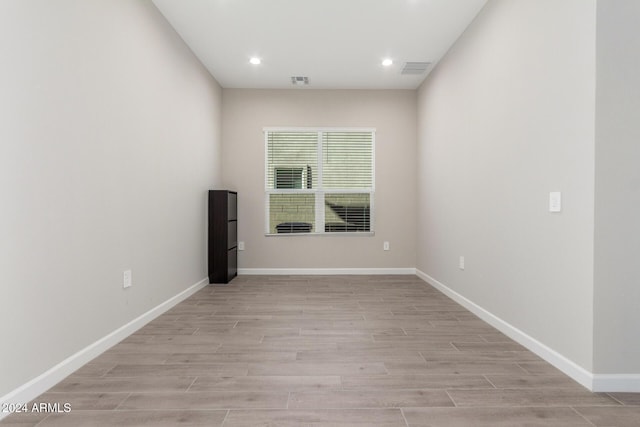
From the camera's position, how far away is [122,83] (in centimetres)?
270

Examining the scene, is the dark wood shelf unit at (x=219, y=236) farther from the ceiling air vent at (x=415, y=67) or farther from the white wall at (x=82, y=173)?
the ceiling air vent at (x=415, y=67)

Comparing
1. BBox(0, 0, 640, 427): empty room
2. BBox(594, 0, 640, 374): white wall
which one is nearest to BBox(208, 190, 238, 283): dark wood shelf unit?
BBox(0, 0, 640, 427): empty room

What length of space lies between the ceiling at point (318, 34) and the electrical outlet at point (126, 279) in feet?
Result: 7.73

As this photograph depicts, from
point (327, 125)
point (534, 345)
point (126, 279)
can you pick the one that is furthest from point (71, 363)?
point (327, 125)

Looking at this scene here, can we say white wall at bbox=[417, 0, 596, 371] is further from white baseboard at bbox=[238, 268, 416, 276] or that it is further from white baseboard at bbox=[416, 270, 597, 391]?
white baseboard at bbox=[238, 268, 416, 276]

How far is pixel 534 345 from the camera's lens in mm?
2420

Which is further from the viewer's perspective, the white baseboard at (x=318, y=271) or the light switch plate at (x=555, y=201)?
the white baseboard at (x=318, y=271)

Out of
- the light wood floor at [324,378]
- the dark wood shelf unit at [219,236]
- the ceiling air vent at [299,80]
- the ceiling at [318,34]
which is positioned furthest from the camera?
the ceiling air vent at [299,80]

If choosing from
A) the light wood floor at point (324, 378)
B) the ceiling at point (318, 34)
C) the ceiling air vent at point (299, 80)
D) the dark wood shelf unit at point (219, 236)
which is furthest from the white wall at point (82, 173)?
the ceiling air vent at point (299, 80)

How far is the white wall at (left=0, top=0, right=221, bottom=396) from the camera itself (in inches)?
68.1

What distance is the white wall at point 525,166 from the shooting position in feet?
6.56

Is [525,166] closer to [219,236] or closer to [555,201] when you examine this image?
[555,201]

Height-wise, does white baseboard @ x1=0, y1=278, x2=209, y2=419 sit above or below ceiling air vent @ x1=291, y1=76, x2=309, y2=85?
below

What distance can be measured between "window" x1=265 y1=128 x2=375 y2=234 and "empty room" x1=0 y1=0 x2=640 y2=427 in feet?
3.03
